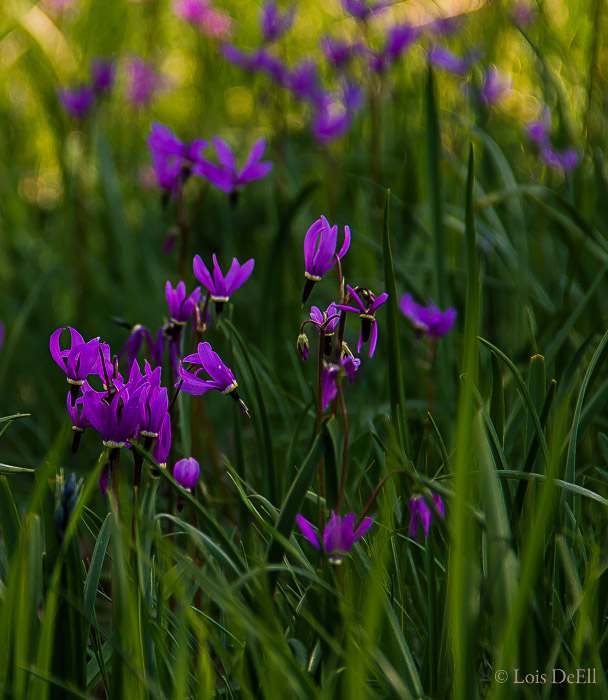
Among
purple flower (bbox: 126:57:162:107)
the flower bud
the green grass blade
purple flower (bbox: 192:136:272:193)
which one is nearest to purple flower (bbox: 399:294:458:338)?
the green grass blade

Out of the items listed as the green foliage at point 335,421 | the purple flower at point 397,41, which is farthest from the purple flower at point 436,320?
the purple flower at point 397,41

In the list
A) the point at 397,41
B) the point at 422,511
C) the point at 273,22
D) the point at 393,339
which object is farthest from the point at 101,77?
the point at 422,511

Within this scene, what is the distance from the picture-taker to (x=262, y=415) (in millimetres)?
1271

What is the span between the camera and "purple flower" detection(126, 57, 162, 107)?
4.14m

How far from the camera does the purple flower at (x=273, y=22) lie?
10.4 feet

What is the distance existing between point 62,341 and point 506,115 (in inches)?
84.0

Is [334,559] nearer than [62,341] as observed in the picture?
Yes

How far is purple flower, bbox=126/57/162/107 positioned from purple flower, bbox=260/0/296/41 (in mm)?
1115

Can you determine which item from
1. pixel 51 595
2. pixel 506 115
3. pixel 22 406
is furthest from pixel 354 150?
pixel 51 595

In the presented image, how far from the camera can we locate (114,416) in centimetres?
99

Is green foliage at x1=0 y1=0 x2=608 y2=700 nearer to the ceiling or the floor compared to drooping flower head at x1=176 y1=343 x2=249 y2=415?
nearer to the floor

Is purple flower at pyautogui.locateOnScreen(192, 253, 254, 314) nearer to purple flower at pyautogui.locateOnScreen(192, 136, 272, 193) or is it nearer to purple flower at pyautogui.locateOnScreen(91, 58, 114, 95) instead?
purple flower at pyautogui.locateOnScreen(192, 136, 272, 193)

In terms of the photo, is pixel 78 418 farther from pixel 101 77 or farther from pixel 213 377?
pixel 101 77

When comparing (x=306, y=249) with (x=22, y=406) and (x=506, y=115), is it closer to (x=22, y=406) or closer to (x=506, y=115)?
(x=22, y=406)
